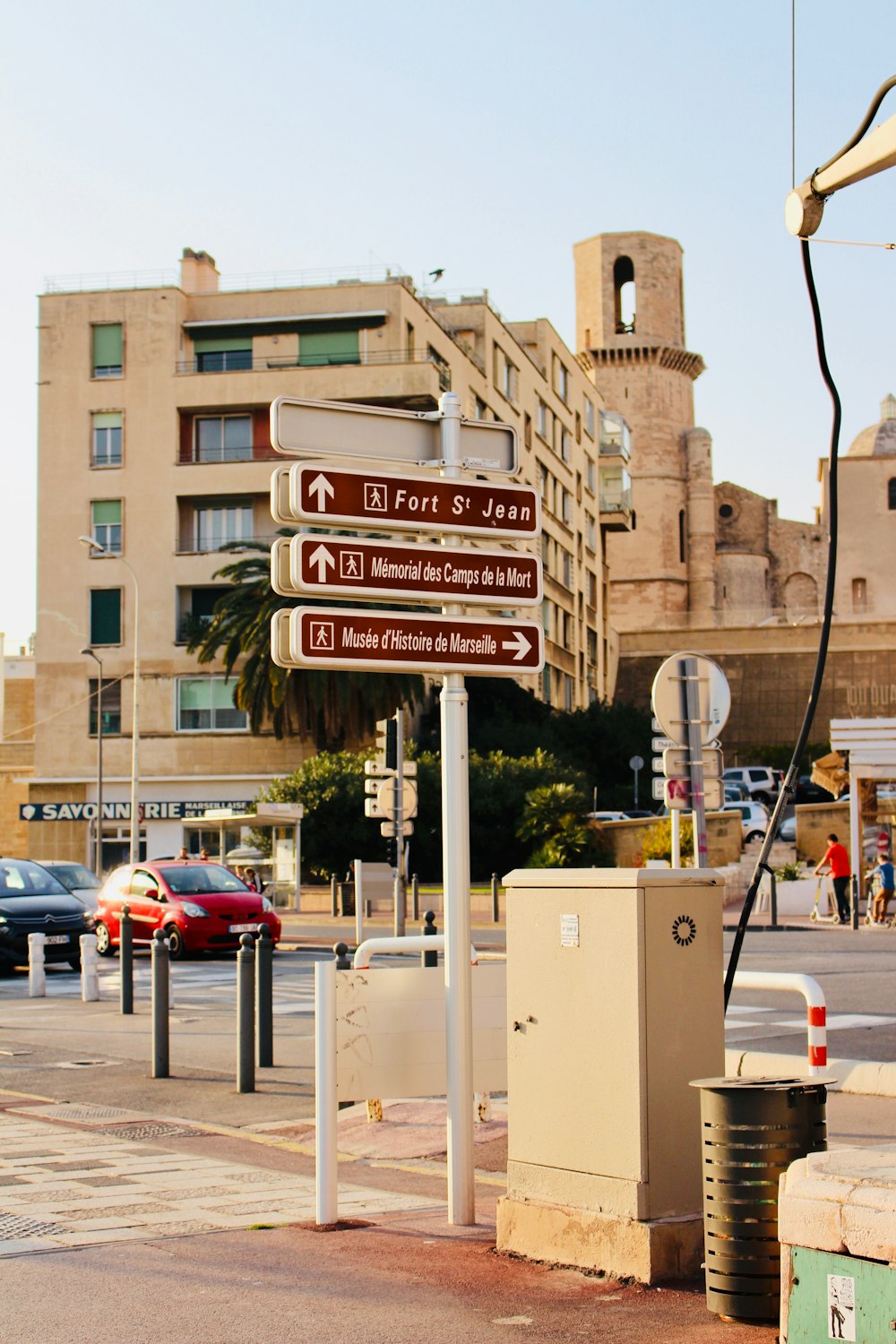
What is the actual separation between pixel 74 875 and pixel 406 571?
79.3ft

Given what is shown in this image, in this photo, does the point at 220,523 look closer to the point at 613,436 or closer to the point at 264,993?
the point at 613,436

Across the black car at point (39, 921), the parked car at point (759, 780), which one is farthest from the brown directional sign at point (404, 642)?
the parked car at point (759, 780)

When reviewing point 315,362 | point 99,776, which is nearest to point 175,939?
point 99,776

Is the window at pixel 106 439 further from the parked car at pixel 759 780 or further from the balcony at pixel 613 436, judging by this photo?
the balcony at pixel 613 436

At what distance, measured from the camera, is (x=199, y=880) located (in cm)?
2512

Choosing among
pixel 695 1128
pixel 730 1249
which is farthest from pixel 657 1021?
pixel 730 1249

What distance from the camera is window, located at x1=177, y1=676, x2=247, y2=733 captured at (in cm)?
5212

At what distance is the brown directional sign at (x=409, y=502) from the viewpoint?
6746mm

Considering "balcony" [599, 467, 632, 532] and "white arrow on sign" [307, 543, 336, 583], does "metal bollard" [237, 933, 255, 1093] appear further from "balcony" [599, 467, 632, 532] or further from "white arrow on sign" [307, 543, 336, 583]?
"balcony" [599, 467, 632, 532]

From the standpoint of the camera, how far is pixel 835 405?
23.0 ft

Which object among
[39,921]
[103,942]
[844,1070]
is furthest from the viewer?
[103,942]

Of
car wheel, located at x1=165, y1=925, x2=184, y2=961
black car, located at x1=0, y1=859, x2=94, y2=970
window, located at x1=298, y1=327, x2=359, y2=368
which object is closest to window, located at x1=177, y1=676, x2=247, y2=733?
window, located at x1=298, y1=327, x2=359, y2=368

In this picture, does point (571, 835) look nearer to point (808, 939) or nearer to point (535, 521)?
point (808, 939)

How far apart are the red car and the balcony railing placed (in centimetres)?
2807
